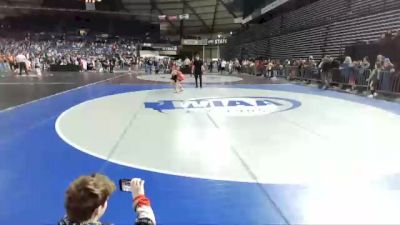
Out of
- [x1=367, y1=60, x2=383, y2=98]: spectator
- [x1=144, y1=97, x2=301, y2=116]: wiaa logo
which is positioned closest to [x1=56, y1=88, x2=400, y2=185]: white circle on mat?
[x1=144, y1=97, x2=301, y2=116]: wiaa logo

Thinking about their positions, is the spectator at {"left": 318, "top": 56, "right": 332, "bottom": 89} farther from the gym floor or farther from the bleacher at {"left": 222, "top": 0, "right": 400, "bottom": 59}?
the gym floor

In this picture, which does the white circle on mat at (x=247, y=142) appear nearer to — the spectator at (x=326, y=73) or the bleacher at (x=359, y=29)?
the spectator at (x=326, y=73)

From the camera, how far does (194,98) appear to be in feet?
43.2

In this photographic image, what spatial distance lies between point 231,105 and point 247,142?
477 centimetres

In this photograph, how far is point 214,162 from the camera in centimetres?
532

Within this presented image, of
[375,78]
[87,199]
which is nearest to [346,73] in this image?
[375,78]

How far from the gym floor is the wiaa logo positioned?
182 mm

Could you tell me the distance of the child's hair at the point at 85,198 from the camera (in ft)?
5.59

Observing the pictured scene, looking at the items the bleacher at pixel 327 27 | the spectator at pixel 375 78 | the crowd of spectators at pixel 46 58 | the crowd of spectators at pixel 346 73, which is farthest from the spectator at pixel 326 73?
the crowd of spectators at pixel 46 58

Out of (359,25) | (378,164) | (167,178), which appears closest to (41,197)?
(167,178)

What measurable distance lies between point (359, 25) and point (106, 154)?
17.6m

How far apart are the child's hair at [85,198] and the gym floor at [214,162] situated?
1.79m

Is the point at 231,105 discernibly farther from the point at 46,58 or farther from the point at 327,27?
the point at 46,58

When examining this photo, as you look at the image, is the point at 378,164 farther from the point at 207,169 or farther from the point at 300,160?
the point at 207,169
